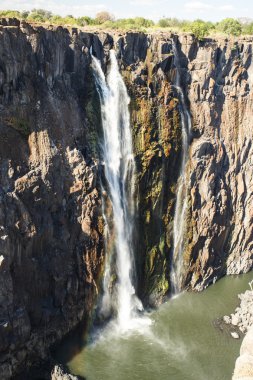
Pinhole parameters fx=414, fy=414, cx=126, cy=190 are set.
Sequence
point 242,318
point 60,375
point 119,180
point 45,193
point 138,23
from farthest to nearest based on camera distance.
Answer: point 138,23 → point 242,318 → point 119,180 → point 45,193 → point 60,375

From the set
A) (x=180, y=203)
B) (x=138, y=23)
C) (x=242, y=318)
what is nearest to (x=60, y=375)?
(x=242, y=318)

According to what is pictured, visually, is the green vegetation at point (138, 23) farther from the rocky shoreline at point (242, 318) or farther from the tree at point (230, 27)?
the rocky shoreline at point (242, 318)

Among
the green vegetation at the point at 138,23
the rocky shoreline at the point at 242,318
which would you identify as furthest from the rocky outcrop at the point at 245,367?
the green vegetation at the point at 138,23

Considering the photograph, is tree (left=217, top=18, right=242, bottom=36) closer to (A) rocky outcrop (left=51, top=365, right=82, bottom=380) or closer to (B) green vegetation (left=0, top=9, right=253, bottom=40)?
(B) green vegetation (left=0, top=9, right=253, bottom=40)

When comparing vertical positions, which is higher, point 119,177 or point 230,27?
point 230,27

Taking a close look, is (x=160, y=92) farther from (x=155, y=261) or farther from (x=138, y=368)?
(x=138, y=368)

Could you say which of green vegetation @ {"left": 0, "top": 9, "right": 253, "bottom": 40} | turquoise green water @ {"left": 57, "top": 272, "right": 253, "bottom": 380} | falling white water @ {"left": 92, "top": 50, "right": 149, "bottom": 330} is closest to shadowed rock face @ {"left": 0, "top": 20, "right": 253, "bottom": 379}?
falling white water @ {"left": 92, "top": 50, "right": 149, "bottom": 330}

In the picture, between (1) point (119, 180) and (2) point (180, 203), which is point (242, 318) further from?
(1) point (119, 180)
